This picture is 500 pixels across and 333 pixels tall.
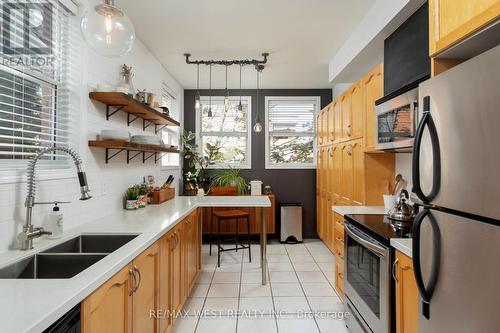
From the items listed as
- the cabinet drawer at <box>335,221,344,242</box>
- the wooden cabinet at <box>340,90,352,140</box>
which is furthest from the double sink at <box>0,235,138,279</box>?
the wooden cabinet at <box>340,90,352,140</box>

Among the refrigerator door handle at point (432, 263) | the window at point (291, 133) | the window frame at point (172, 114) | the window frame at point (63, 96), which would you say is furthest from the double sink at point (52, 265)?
the window at point (291, 133)

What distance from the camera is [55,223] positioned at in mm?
1586

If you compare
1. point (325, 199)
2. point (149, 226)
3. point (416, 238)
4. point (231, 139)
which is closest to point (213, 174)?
point (231, 139)

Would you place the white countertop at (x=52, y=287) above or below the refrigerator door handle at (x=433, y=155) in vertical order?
below

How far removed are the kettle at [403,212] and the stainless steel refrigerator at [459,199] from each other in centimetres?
86

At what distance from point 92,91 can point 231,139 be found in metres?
3.12

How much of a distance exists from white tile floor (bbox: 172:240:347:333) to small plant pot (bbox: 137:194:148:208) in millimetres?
1044

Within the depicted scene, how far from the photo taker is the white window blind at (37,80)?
141 cm

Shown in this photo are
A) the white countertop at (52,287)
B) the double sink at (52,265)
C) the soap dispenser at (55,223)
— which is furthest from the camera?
the soap dispenser at (55,223)

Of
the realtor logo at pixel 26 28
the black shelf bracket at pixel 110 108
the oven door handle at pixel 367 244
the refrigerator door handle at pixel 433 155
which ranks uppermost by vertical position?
the realtor logo at pixel 26 28

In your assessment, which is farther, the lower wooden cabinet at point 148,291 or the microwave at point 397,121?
the microwave at point 397,121

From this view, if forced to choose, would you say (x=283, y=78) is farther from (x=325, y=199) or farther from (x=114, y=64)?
(x=114, y=64)

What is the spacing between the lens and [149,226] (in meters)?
1.88

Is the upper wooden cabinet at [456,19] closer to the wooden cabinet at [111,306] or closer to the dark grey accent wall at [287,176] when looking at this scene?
the wooden cabinet at [111,306]
